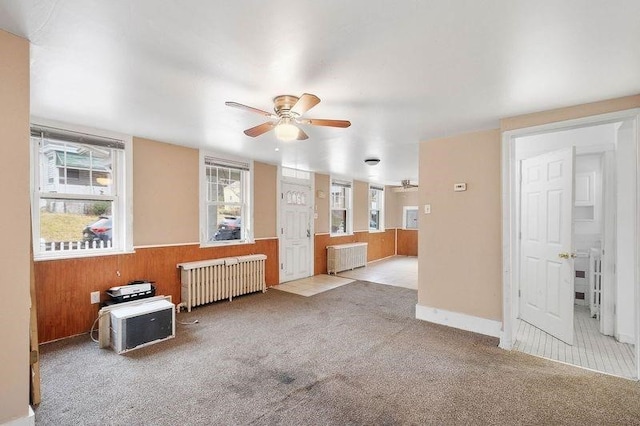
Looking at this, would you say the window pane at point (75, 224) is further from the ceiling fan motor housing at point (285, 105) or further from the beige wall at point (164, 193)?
the ceiling fan motor housing at point (285, 105)

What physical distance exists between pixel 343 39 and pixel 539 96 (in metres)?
1.86

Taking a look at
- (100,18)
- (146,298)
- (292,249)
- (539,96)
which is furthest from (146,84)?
(292,249)

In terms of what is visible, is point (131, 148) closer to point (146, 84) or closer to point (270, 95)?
point (146, 84)

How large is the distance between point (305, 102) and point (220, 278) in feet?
10.8

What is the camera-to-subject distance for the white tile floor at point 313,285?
17.1ft

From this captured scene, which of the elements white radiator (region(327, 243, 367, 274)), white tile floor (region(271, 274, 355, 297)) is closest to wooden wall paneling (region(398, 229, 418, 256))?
white radiator (region(327, 243, 367, 274))

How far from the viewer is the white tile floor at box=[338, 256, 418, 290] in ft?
19.7

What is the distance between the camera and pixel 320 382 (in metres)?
2.35

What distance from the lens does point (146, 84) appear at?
2252 millimetres

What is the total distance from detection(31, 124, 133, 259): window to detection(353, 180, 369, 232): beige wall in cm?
526

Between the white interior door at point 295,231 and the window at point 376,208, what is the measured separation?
286cm

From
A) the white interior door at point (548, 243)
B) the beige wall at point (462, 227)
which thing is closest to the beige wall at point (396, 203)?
the beige wall at point (462, 227)

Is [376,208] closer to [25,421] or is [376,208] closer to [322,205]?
[322,205]

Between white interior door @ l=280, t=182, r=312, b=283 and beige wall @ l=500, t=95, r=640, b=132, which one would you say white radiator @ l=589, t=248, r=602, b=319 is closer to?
beige wall @ l=500, t=95, r=640, b=132
